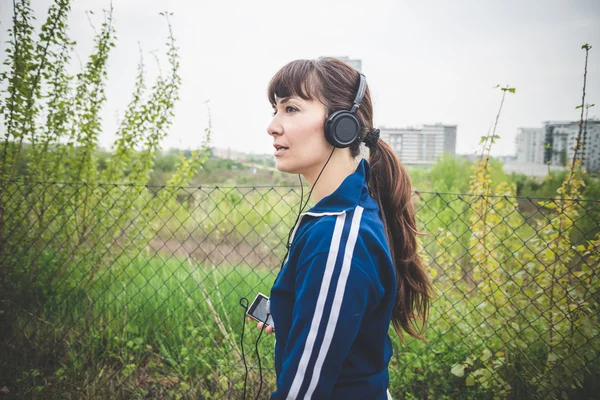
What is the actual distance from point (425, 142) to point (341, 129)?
6.72m

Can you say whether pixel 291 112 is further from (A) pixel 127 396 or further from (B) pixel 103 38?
(B) pixel 103 38

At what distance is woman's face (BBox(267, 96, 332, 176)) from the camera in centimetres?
123

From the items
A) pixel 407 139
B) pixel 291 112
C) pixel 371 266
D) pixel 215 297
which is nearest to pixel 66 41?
pixel 215 297

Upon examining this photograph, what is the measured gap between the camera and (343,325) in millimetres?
913

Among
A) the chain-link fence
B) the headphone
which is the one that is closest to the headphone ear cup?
the headphone

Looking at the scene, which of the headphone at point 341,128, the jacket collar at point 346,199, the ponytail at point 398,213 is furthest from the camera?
the ponytail at point 398,213

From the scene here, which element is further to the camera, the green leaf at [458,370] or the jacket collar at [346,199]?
the green leaf at [458,370]

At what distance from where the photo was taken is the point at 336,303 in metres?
0.91

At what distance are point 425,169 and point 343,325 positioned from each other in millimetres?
7524

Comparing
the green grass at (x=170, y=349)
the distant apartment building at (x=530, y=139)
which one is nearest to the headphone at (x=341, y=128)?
the green grass at (x=170, y=349)

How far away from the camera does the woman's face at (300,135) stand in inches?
48.5

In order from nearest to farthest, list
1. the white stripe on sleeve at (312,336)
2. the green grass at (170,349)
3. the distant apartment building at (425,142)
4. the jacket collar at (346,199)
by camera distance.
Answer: the white stripe on sleeve at (312,336), the jacket collar at (346,199), the green grass at (170,349), the distant apartment building at (425,142)

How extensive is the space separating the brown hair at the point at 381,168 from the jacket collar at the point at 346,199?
0.18m

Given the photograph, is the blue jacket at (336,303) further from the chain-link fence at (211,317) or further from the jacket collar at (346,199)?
the chain-link fence at (211,317)
